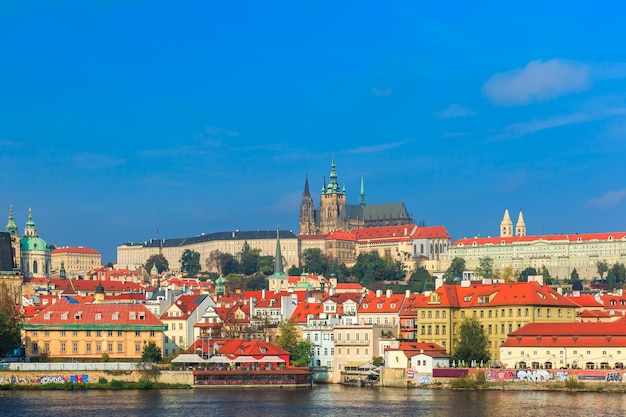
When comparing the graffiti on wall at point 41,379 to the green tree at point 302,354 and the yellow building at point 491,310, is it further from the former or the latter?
the yellow building at point 491,310

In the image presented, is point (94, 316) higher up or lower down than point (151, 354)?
higher up

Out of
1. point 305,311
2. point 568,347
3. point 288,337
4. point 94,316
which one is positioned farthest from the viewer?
point 305,311

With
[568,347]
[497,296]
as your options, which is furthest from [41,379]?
[568,347]

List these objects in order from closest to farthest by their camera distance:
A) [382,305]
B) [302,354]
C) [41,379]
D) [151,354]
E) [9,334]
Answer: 1. [41,379]
2. [151,354]
3. [9,334]
4. [302,354]
5. [382,305]

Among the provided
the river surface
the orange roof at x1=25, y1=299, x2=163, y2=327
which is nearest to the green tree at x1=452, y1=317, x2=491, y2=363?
the river surface

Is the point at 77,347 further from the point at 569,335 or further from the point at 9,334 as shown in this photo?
the point at 569,335

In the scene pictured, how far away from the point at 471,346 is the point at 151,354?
1875 centimetres

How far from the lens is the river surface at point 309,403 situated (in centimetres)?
6203

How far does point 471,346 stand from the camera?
7975 cm

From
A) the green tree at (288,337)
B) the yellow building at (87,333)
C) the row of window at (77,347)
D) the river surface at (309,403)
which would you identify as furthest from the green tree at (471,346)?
the row of window at (77,347)

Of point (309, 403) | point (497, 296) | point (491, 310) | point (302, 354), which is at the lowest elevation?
point (309, 403)

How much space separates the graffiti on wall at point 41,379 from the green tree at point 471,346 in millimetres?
21604

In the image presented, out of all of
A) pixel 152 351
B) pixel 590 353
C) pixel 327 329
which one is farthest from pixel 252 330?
pixel 590 353

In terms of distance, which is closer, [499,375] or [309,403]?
[309,403]
